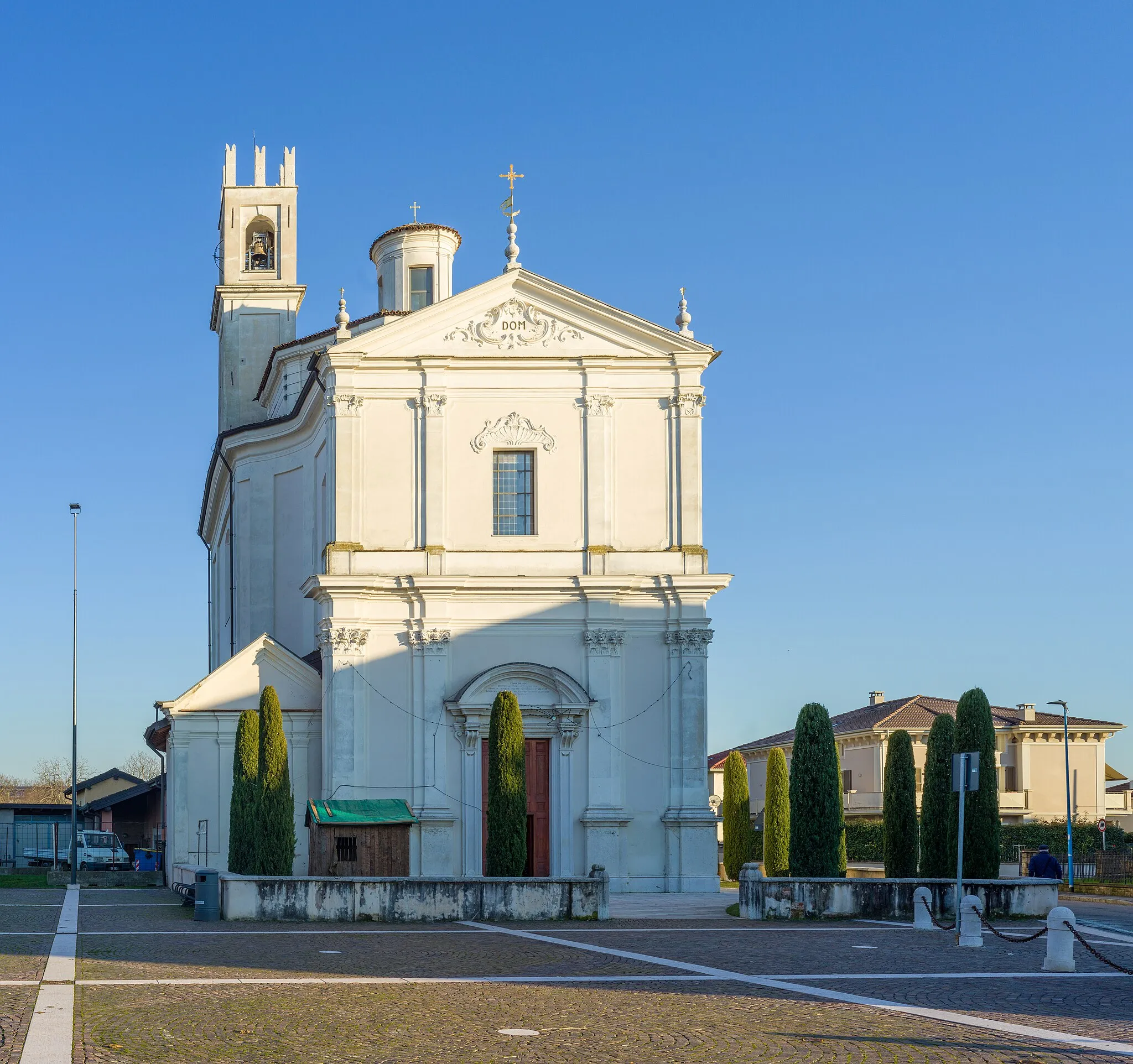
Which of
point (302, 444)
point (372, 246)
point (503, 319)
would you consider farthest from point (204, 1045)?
point (372, 246)

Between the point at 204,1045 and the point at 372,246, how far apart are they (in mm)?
34833

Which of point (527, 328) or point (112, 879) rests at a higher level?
point (527, 328)

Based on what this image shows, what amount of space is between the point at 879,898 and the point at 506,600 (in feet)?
40.3

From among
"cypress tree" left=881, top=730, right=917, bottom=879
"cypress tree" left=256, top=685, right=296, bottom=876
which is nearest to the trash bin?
"cypress tree" left=256, top=685, right=296, bottom=876

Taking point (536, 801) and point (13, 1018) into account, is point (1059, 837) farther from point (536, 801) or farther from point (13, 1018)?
point (13, 1018)

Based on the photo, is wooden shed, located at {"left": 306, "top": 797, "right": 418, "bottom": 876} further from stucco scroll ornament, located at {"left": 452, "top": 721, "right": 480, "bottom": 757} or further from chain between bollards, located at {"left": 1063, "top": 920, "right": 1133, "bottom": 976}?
chain between bollards, located at {"left": 1063, "top": 920, "right": 1133, "bottom": 976}

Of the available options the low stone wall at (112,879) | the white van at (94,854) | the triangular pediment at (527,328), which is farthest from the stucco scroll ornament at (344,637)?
the white van at (94,854)

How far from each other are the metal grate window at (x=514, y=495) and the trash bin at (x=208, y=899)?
42.1ft

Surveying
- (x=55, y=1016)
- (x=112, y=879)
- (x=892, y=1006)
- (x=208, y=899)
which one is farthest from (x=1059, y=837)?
(x=55, y=1016)

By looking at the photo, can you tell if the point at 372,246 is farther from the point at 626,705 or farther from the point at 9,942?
the point at 9,942

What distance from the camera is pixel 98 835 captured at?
178 feet

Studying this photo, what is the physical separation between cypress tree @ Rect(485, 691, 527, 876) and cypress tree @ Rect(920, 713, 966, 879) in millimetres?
7334

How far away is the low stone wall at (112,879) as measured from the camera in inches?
1471

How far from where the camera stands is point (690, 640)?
33844 millimetres
